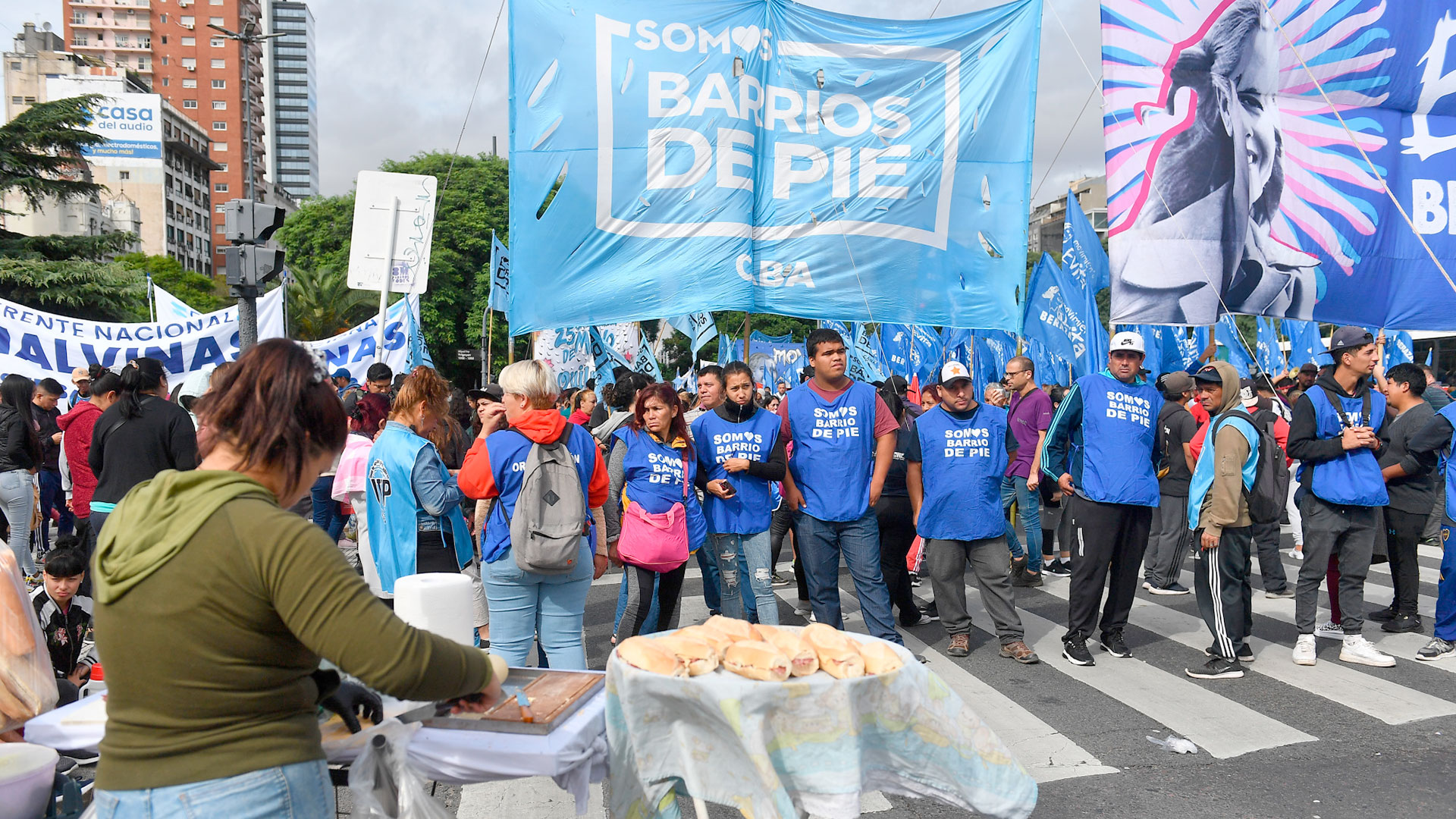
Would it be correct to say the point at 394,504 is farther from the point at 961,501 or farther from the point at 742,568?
the point at 961,501

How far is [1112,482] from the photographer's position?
607cm

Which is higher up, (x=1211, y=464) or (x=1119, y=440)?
(x=1119, y=440)

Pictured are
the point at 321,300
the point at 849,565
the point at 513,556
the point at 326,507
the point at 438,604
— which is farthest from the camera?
the point at 321,300

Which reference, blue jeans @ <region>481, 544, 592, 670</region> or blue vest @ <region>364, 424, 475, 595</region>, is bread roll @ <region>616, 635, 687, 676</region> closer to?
blue jeans @ <region>481, 544, 592, 670</region>

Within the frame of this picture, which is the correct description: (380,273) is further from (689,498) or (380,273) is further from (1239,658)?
(1239,658)

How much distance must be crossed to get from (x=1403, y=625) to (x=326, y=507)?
8.12 metres

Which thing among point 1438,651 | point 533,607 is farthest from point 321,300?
point 1438,651

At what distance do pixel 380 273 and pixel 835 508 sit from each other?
27.7ft

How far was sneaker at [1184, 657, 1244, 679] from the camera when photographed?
19.0 ft

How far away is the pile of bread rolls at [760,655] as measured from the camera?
264 cm

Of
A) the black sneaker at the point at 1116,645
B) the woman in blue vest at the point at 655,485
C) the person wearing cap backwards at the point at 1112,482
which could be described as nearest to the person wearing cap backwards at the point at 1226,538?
the person wearing cap backwards at the point at 1112,482

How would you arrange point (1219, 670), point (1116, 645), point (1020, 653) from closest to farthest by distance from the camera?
point (1219, 670)
point (1020, 653)
point (1116, 645)

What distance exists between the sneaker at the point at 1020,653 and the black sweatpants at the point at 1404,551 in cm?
263

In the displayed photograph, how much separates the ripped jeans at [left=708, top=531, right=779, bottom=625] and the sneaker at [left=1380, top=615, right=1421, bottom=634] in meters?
4.27
